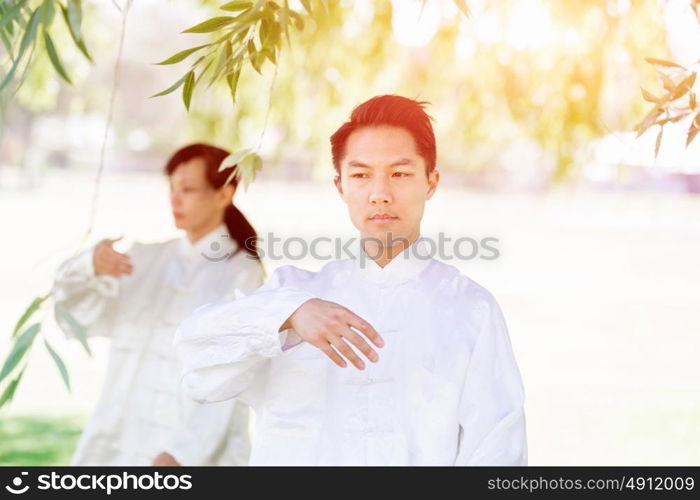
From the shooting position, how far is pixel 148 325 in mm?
4219

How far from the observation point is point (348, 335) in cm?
184

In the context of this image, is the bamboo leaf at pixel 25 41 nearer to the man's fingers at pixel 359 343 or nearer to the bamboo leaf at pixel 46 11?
the bamboo leaf at pixel 46 11

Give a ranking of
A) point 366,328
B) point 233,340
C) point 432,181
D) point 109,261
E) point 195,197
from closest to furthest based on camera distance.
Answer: point 366,328 → point 233,340 → point 432,181 → point 109,261 → point 195,197

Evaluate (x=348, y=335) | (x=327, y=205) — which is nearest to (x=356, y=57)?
(x=348, y=335)

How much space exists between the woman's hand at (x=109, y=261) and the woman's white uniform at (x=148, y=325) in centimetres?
5

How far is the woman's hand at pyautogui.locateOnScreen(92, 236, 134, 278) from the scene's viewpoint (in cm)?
387

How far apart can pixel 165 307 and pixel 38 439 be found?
300cm

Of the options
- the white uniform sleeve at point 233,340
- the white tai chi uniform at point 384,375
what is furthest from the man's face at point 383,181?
the white uniform sleeve at point 233,340

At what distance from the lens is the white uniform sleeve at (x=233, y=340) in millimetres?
1975

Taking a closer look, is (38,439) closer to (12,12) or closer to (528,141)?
(528,141)

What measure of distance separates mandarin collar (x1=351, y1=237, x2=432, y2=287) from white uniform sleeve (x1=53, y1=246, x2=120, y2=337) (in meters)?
1.91

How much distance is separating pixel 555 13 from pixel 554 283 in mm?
10284

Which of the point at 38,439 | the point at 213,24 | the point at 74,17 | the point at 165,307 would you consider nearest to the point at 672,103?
the point at 213,24
